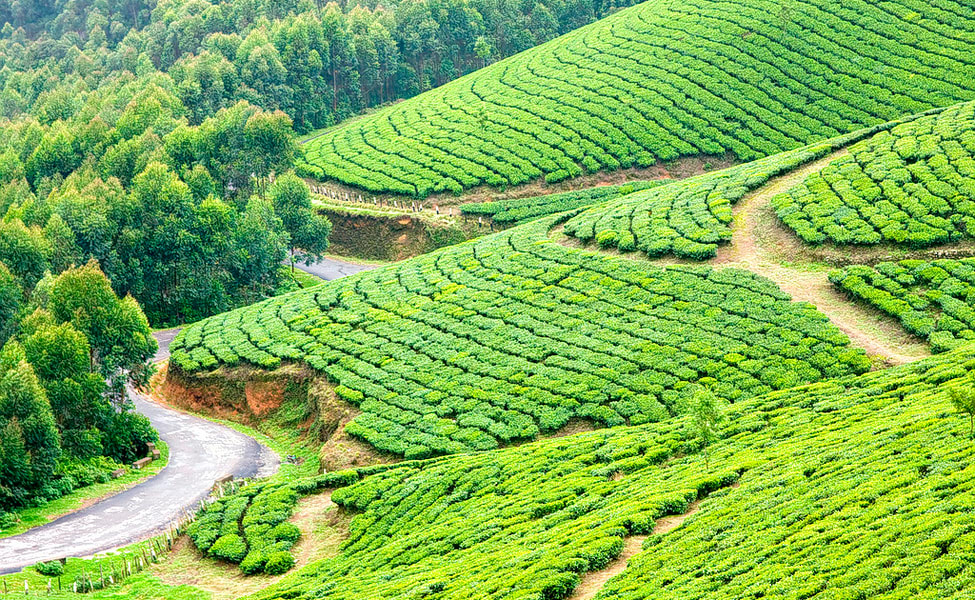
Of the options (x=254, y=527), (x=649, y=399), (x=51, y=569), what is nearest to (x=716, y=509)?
(x=649, y=399)

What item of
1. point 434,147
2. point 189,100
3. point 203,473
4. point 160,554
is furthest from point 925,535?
point 189,100

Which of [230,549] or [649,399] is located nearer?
[230,549]

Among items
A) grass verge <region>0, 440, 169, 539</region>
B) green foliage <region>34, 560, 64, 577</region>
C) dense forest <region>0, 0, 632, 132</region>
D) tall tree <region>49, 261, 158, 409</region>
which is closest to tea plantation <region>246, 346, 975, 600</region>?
green foliage <region>34, 560, 64, 577</region>

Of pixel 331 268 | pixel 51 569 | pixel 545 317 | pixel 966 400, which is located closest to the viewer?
pixel 966 400

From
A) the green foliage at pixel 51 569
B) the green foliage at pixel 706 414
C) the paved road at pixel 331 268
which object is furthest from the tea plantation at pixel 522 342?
the paved road at pixel 331 268

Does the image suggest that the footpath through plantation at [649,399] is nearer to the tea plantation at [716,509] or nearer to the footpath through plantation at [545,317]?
the tea plantation at [716,509]

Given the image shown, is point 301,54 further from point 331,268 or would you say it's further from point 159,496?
point 159,496

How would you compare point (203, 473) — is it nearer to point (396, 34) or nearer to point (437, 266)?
point (437, 266)

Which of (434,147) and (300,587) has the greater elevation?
(434,147)
